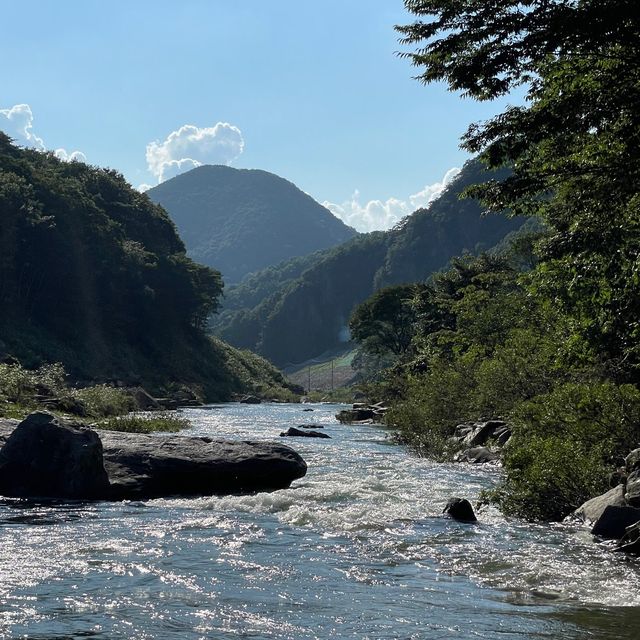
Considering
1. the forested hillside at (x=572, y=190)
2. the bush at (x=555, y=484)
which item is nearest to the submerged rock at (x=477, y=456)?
the forested hillside at (x=572, y=190)

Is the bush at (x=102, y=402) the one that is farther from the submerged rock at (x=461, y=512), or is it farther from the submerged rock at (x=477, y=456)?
the submerged rock at (x=461, y=512)

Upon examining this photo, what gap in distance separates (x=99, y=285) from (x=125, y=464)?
3413 inches

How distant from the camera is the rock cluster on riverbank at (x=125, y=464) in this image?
18172mm

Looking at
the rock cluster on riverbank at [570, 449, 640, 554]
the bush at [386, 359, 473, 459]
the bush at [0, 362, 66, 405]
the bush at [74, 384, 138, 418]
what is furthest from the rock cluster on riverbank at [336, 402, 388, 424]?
the rock cluster on riverbank at [570, 449, 640, 554]

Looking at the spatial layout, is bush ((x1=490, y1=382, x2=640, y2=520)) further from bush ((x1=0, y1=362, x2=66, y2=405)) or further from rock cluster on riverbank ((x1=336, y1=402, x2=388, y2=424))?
rock cluster on riverbank ((x1=336, y1=402, x2=388, y2=424))

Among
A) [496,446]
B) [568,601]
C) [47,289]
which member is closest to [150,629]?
[568,601]

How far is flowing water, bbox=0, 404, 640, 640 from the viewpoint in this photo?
28.4 ft

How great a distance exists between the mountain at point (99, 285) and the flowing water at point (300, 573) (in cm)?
6313

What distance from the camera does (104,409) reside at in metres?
44.6

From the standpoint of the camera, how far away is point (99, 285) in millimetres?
102375

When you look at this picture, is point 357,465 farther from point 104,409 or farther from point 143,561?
point 104,409

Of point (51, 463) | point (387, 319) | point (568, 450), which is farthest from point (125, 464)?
point (387, 319)

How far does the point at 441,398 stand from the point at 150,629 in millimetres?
29626

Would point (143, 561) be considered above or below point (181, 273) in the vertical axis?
below
